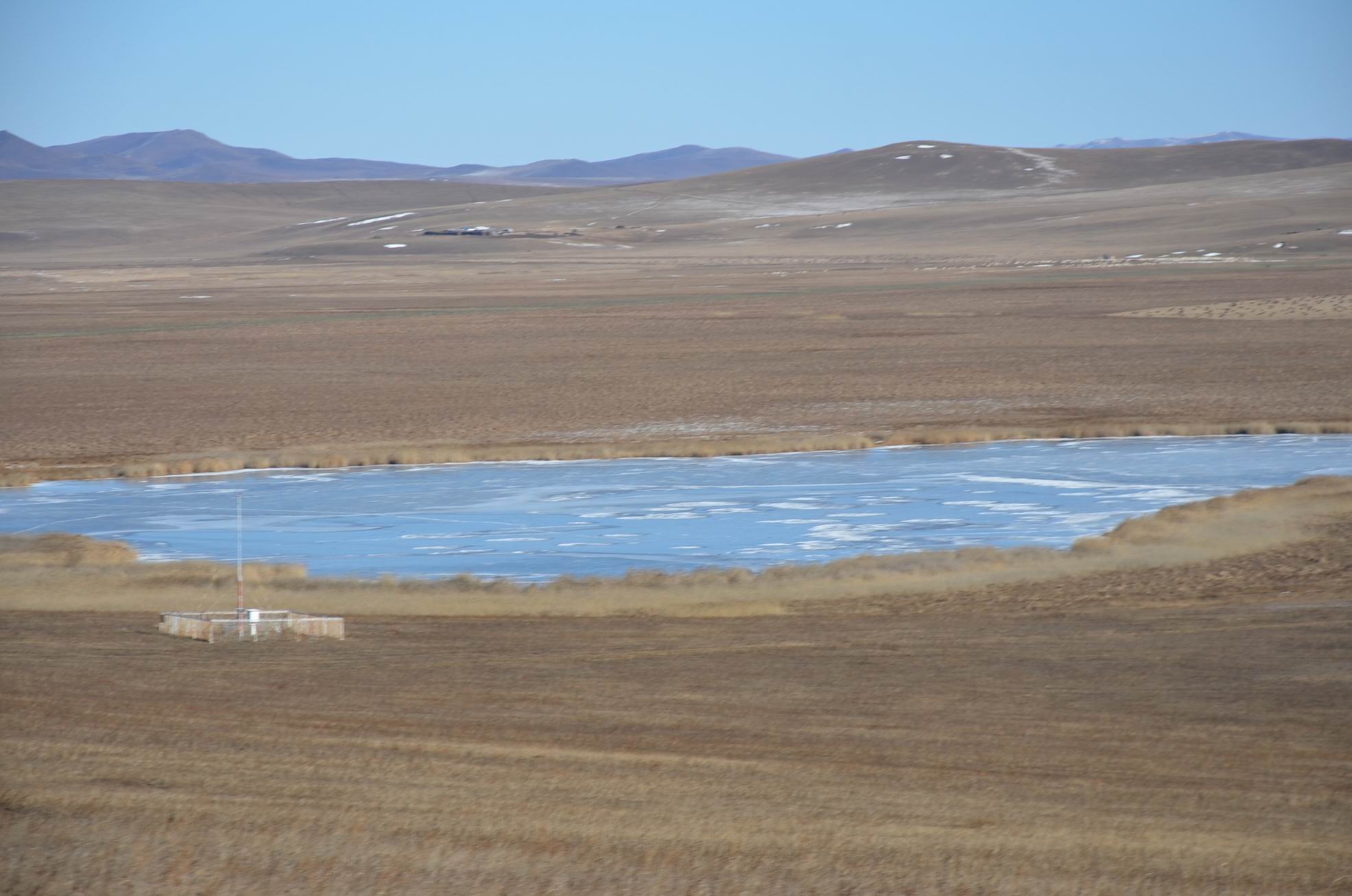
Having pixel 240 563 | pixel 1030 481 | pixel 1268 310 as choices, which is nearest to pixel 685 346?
pixel 1268 310

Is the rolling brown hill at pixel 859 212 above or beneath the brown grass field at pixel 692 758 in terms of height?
above

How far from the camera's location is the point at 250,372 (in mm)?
38438

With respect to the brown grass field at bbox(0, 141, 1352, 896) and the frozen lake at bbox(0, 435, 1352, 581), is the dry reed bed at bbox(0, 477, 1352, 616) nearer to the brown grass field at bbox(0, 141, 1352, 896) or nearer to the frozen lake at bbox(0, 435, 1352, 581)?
the brown grass field at bbox(0, 141, 1352, 896)

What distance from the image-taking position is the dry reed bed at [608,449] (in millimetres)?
25125

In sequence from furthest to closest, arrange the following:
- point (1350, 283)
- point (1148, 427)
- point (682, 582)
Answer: point (1350, 283)
point (1148, 427)
point (682, 582)

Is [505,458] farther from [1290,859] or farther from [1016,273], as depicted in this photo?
[1016,273]

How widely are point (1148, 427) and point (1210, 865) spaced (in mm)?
22085

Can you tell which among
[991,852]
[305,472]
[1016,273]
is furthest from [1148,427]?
[1016,273]

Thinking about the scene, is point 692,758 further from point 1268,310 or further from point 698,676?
point 1268,310

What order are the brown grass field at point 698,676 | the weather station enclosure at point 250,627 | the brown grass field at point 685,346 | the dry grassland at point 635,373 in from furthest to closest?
1. the brown grass field at point 685,346
2. the dry grassland at point 635,373
3. the weather station enclosure at point 250,627
4. the brown grass field at point 698,676

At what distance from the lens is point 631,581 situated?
1608 cm

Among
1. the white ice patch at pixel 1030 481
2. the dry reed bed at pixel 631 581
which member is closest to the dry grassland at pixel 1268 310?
the white ice patch at pixel 1030 481

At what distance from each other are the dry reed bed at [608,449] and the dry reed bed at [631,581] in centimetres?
633

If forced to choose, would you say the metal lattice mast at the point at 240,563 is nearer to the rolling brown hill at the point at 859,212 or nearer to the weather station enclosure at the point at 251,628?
the weather station enclosure at the point at 251,628
